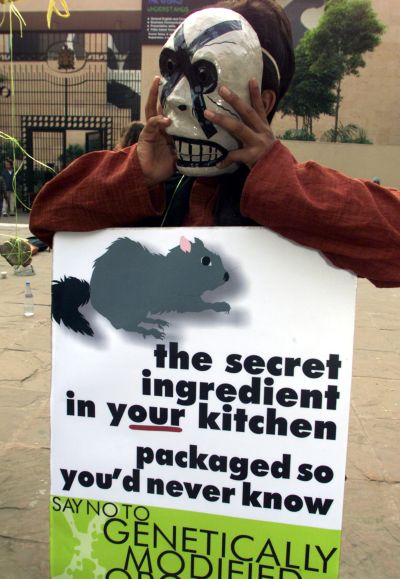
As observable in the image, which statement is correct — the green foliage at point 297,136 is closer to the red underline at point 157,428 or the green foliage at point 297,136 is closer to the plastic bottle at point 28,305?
the plastic bottle at point 28,305

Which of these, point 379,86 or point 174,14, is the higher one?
A: point 174,14

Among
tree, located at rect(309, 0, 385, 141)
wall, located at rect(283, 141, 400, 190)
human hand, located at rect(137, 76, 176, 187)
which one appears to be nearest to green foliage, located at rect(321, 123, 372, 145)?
wall, located at rect(283, 141, 400, 190)

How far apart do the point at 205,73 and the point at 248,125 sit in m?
0.13

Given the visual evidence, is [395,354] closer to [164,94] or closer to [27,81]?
[164,94]

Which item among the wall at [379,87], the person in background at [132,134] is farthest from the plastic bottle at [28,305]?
the wall at [379,87]

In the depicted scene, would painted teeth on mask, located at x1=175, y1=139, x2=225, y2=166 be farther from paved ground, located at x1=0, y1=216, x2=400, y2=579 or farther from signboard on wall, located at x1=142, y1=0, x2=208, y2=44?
signboard on wall, located at x1=142, y1=0, x2=208, y2=44

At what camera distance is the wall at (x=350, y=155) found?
59.7ft

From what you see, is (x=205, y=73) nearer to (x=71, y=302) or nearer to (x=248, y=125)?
(x=248, y=125)

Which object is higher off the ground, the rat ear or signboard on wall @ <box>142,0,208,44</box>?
signboard on wall @ <box>142,0,208,44</box>

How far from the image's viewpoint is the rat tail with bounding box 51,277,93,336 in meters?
1.37

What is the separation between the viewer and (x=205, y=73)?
3.82ft

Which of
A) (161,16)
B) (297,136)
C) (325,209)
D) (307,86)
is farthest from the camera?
(161,16)

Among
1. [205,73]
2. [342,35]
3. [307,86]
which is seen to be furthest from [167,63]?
[342,35]

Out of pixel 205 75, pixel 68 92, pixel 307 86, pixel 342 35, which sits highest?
pixel 342 35
